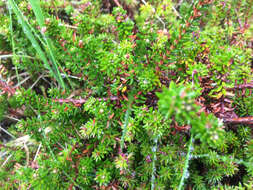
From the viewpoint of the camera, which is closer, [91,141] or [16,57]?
[91,141]

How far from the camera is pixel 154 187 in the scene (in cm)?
186

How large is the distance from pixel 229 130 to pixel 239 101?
0.30 m

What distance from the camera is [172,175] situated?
1.95 meters

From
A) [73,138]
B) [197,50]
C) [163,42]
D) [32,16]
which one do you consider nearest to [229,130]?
[197,50]

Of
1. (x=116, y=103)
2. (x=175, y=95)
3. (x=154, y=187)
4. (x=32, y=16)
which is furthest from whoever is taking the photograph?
(x=32, y=16)

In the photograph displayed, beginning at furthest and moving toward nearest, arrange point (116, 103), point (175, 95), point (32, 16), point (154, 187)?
point (32, 16) → point (116, 103) → point (154, 187) → point (175, 95)

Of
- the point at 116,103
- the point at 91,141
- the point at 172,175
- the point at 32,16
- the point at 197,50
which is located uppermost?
the point at 32,16

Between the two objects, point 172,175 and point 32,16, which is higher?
point 32,16

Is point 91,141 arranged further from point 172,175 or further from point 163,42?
point 163,42

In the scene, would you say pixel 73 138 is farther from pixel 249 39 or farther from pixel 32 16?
pixel 249 39

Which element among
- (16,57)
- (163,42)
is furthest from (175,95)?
(16,57)

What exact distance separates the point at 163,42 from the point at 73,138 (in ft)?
4.11

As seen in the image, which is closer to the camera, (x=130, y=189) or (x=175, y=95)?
(x=175, y=95)

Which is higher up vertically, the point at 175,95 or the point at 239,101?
the point at 175,95
